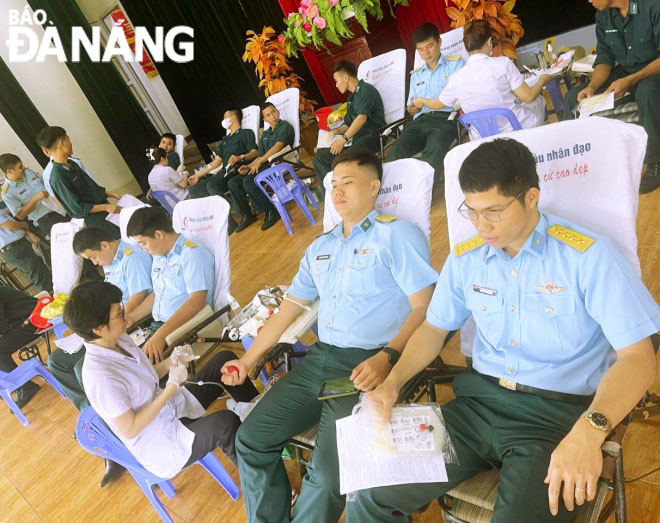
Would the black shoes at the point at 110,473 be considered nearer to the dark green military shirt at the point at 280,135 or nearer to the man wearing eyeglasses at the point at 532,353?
the man wearing eyeglasses at the point at 532,353

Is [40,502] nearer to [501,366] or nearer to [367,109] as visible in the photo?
[501,366]

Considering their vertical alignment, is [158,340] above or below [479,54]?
below

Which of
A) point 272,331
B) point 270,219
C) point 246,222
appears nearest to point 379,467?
point 272,331

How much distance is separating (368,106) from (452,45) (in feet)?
3.02

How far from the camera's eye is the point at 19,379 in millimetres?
3322

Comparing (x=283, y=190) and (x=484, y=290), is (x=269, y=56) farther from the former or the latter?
(x=484, y=290)

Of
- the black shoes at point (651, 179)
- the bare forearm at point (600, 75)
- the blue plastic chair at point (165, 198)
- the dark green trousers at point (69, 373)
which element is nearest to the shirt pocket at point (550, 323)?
the black shoes at point (651, 179)

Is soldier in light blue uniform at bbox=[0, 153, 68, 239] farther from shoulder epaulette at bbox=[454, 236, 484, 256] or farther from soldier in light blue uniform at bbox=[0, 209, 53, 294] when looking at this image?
Answer: shoulder epaulette at bbox=[454, 236, 484, 256]

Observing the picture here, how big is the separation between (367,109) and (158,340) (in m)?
2.68

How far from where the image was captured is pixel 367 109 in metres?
4.02

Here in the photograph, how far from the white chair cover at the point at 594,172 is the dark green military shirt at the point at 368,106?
103 inches

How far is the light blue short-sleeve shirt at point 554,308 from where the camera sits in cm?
113

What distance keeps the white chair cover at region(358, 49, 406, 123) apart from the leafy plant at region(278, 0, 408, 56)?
0.99 metres

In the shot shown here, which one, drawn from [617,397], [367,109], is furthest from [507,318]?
[367,109]
